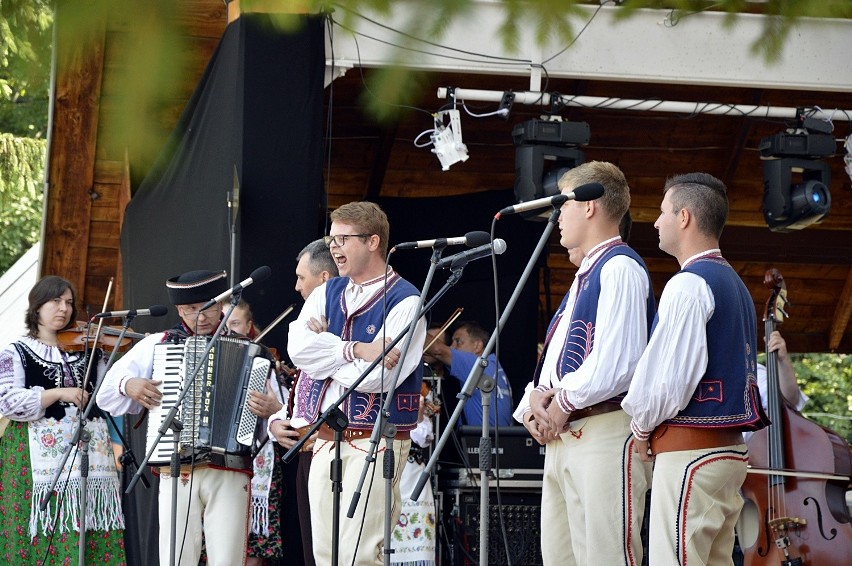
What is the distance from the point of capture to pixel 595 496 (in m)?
3.64

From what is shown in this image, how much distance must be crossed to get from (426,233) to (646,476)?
496 centimetres

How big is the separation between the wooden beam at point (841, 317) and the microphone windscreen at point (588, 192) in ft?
23.8

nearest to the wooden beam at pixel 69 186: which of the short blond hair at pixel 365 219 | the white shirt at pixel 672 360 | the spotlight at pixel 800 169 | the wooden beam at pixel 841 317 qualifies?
the short blond hair at pixel 365 219


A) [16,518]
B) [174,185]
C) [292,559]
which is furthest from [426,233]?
[16,518]

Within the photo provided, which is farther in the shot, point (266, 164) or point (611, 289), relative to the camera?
point (266, 164)

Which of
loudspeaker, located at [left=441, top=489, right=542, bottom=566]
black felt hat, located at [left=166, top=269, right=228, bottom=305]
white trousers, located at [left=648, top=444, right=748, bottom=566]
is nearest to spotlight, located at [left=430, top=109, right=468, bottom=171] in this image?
black felt hat, located at [left=166, top=269, right=228, bottom=305]

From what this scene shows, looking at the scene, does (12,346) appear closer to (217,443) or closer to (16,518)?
(16,518)

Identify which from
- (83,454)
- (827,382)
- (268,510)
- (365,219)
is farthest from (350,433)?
(827,382)

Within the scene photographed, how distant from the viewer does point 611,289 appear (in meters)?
3.72

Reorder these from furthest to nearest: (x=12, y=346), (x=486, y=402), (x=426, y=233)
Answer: (x=426, y=233) < (x=12, y=346) < (x=486, y=402)

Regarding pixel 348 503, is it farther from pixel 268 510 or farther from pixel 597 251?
pixel 268 510

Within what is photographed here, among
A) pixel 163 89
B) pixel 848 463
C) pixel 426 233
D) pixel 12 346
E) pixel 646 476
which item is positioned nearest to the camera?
pixel 163 89

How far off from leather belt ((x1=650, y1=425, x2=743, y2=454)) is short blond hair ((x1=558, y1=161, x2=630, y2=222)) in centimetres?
76

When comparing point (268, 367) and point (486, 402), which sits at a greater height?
point (268, 367)
